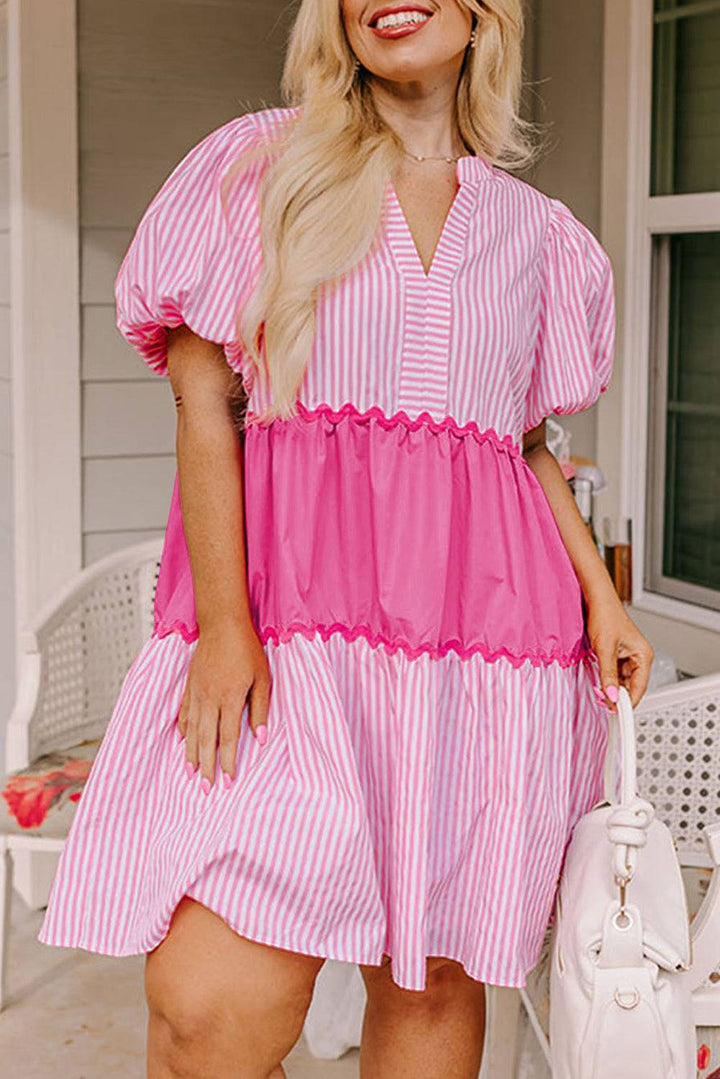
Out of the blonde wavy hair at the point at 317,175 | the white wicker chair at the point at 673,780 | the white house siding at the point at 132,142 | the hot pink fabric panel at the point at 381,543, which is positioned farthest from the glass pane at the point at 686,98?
the hot pink fabric panel at the point at 381,543

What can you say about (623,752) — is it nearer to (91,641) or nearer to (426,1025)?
(426,1025)

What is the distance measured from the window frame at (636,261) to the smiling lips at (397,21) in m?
1.49

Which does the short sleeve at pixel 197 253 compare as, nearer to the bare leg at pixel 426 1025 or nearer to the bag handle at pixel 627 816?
the bag handle at pixel 627 816

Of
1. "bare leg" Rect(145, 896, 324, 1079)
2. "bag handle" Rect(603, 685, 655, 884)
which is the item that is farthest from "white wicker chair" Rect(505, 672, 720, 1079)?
"bare leg" Rect(145, 896, 324, 1079)

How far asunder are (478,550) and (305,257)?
357 millimetres

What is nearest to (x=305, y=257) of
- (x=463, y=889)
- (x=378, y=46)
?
(x=378, y=46)

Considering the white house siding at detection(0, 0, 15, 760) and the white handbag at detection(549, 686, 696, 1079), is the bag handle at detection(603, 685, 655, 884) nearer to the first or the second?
the white handbag at detection(549, 686, 696, 1079)

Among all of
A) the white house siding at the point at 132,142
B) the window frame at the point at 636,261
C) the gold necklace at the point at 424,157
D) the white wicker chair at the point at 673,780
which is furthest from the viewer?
the white house siding at the point at 132,142

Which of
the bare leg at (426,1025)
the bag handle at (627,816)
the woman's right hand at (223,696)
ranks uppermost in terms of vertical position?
the woman's right hand at (223,696)

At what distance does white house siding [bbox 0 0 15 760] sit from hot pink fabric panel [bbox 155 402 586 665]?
6.99 ft

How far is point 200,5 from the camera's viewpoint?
3.45 meters

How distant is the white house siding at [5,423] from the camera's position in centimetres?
354

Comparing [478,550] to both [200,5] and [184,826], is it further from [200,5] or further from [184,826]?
[200,5]

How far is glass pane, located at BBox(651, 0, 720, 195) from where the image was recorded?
120 inches
